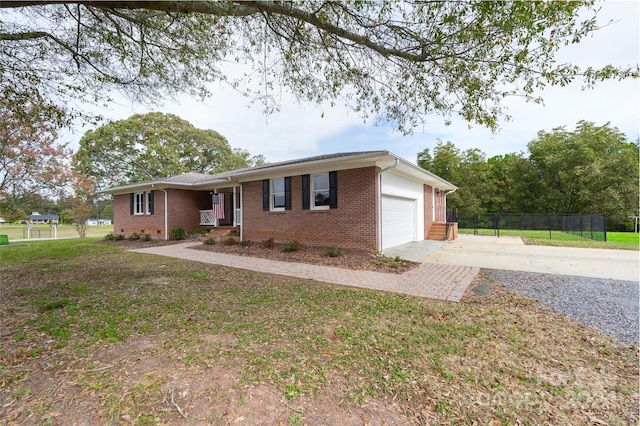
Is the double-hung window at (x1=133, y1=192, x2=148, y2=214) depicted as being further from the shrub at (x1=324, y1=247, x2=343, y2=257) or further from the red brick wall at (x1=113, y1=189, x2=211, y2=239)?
the shrub at (x1=324, y1=247, x2=343, y2=257)

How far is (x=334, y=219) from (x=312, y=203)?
3.90ft

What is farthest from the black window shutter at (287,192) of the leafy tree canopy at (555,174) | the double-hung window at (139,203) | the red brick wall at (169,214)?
the leafy tree canopy at (555,174)

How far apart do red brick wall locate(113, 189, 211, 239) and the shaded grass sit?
10.4 m

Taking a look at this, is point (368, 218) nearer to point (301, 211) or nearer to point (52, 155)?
point (301, 211)

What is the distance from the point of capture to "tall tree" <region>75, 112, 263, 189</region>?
23.7 m

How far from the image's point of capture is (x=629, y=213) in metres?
22.1

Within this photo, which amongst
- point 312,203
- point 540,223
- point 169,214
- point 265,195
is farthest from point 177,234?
point 540,223

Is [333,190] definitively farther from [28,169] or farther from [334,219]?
[28,169]

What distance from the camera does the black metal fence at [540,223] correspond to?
1432cm

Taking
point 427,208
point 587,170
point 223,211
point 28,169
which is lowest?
point 223,211

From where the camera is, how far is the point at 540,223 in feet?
61.2

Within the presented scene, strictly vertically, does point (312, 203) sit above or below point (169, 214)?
above

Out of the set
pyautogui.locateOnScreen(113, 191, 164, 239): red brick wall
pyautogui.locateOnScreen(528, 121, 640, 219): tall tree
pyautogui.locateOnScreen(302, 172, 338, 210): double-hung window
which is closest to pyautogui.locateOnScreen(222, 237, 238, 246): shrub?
pyautogui.locateOnScreen(302, 172, 338, 210): double-hung window

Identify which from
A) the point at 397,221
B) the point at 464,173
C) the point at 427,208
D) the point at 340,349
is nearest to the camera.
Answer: the point at 340,349
